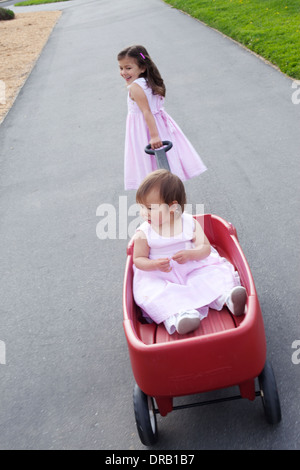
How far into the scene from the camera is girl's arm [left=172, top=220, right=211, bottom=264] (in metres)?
3.01

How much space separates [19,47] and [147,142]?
12790mm

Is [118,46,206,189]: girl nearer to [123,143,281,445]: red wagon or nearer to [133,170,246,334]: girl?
[133,170,246,334]: girl

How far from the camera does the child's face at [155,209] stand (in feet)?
9.70

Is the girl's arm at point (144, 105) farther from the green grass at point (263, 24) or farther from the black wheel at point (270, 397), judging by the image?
the green grass at point (263, 24)

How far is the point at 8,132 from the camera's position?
8234 millimetres

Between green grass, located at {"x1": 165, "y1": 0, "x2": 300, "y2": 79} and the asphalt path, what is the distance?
13.0 inches

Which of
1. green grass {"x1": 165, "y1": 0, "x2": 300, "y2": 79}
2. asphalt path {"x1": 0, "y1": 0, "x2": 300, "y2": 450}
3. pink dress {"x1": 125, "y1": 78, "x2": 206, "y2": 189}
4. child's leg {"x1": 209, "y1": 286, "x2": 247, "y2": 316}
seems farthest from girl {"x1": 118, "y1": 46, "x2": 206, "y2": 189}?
green grass {"x1": 165, "y1": 0, "x2": 300, "y2": 79}

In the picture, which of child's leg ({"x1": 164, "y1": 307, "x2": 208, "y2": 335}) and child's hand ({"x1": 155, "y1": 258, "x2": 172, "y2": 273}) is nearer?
child's leg ({"x1": 164, "y1": 307, "x2": 208, "y2": 335})

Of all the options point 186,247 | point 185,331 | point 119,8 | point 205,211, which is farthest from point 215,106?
point 119,8

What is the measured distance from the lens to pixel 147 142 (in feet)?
14.3

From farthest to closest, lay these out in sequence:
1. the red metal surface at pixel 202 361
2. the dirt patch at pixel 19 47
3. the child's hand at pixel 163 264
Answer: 1. the dirt patch at pixel 19 47
2. the child's hand at pixel 163 264
3. the red metal surface at pixel 202 361

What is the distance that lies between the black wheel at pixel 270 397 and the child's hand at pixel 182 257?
759mm

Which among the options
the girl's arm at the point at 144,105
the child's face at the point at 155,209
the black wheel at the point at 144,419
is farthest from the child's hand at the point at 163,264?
the girl's arm at the point at 144,105

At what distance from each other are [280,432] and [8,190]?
14.7ft
